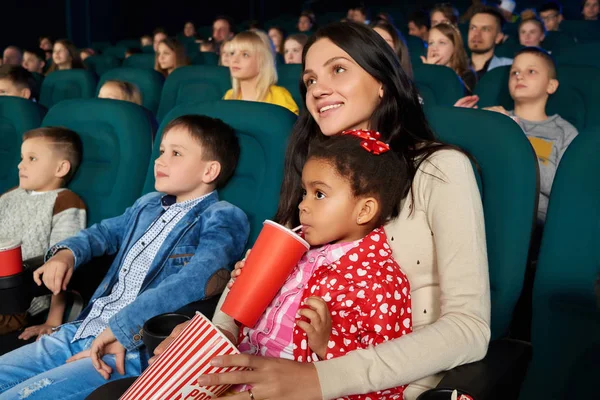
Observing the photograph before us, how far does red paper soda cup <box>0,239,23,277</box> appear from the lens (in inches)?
56.2

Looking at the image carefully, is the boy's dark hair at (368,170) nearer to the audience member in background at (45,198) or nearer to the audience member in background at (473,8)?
the audience member in background at (45,198)

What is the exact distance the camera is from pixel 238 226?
153 cm

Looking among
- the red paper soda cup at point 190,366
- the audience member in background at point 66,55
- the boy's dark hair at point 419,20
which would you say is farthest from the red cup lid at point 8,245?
the boy's dark hair at point 419,20

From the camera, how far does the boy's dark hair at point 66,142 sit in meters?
1.88

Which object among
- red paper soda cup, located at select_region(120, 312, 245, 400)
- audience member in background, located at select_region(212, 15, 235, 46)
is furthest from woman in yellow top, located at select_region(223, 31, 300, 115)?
audience member in background, located at select_region(212, 15, 235, 46)

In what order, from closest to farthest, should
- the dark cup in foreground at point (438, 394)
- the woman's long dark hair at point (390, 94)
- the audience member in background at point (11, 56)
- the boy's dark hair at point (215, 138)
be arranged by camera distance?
the dark cup in foreground at point (438, 394) < the woman's long dark hair at point (390, 94) < the boy's dark hair at point (215, 138) < the audience member in background at point (11, 56)

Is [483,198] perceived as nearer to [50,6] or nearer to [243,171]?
[243,171]

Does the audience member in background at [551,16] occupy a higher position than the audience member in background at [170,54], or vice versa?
the audience member in background at [551,16]

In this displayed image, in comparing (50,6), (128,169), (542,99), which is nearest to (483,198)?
(128,169)

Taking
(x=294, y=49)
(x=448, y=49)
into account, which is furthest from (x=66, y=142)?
(x=294, y=49)

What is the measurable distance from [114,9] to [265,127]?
916 centimetres

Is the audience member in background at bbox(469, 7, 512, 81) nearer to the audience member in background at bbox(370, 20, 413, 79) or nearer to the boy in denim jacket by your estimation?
the audience member in background at bbox(370, 20, 413, 79)

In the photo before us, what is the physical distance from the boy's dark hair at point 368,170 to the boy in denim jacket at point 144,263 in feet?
1.34

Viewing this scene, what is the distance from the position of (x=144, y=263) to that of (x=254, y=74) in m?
1.72
